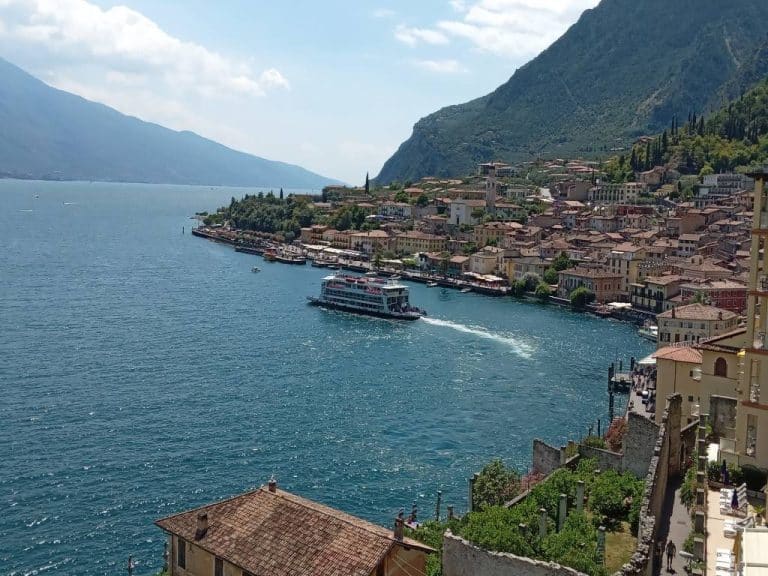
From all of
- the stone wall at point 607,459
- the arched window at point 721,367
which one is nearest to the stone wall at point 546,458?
the stone wall at point 607,459

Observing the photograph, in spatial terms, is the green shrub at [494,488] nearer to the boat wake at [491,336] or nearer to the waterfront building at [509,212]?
the boat wake at [491,336]

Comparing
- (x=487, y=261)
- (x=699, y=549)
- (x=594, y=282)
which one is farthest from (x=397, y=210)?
(x=699, y=549)

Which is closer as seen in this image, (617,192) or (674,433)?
(674,433)

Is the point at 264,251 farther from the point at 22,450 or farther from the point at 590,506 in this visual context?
the point at 590,506

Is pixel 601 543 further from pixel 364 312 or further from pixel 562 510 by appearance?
pixel 364 312

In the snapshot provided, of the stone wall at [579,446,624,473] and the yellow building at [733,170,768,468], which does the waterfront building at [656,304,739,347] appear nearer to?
the stone wall at [579,446,624,473]

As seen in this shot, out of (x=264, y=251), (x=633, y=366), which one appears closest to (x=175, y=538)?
(x=633, y=366)
